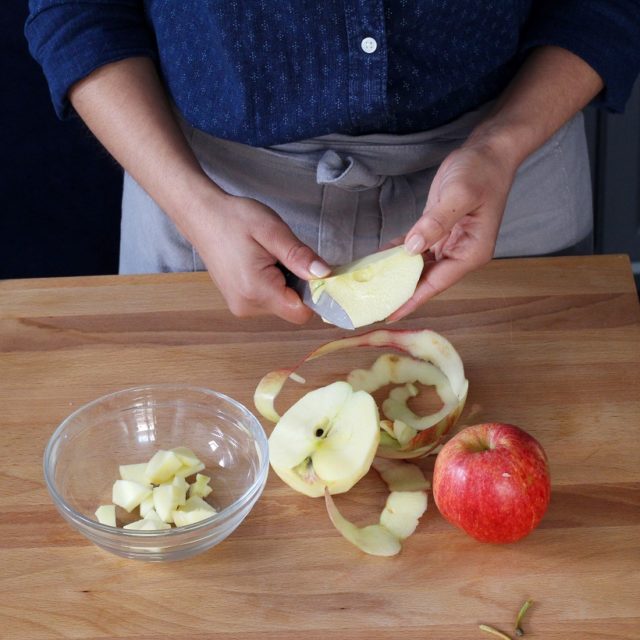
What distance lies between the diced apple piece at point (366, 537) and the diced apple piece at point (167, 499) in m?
0.12

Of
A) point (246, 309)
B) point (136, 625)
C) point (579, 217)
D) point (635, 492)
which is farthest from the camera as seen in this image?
point (579, 217)

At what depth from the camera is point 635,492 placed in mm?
839

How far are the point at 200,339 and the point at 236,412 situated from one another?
0.56 ft

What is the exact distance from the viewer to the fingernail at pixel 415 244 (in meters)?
0.92

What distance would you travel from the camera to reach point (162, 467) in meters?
0.84

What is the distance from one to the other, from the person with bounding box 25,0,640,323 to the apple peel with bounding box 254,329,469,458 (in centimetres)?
3

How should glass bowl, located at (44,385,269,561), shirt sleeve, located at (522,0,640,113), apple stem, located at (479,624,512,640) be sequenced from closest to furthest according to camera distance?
apple stem, located at (479,624,512,640), glass bowl, located at (44,385,269,561), shirt sleeve, located at (522,0,640,113)

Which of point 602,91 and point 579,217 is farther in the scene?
point 579,217

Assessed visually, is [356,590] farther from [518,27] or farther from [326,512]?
[518,27]

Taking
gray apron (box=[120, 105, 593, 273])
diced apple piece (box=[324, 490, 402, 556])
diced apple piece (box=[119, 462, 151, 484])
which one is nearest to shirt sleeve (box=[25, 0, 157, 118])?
gray apron (box=[120, 105, 593, 273])

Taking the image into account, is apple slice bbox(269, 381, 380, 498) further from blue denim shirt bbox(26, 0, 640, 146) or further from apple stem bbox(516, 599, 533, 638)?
blue denim shirt bbox(26, 0, 640, 146)

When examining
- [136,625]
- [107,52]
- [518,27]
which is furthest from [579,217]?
[136,625]

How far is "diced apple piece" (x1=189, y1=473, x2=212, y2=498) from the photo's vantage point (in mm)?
838

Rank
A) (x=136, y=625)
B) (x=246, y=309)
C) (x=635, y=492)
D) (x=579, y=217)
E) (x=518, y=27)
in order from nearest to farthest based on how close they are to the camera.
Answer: (x=136, y=625), (x=635, y=492), (x=246, y=309), (x=518, y=27), (x=579, y=217)
